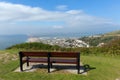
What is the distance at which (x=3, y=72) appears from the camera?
438 inches

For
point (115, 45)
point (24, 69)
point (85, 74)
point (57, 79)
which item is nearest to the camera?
point (57, 79)

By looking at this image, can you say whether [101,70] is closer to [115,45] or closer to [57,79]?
[57,79]

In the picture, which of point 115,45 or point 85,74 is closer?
point 85,74

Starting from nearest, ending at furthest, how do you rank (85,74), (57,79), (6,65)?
(57,79)
(85,74)
(6,65)

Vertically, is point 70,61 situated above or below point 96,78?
above

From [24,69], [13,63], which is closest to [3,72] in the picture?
[24,69]

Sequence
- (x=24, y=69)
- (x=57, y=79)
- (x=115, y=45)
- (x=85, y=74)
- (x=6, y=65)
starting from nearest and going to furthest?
(x=57, y=79) < (x=85, y=74) < (x=24, y=69) < (x=6, y=65) < (x=115, y=45)

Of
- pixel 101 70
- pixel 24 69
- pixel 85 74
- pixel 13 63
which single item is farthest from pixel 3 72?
pixel 101 70

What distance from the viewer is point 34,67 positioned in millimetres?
11992

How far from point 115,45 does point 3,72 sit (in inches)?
512

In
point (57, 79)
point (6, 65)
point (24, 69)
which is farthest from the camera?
point (6, 65)

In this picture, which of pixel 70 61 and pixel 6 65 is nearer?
pixel 70 61

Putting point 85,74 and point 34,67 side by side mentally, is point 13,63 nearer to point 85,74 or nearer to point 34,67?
point 34,67

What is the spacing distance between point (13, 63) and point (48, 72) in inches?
118
